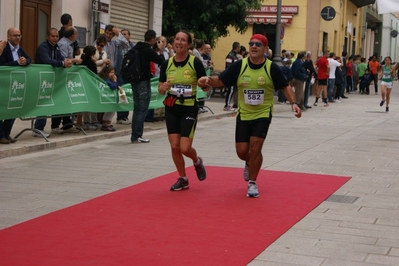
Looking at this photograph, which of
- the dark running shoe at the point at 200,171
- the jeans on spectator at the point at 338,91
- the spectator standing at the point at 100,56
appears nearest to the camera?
the dark running shoe at the point at 200,171

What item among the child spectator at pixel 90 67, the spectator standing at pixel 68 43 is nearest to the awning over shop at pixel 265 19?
the child spectator at pixel 90 67

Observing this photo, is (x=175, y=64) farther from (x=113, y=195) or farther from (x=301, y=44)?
(x=301, y=44)

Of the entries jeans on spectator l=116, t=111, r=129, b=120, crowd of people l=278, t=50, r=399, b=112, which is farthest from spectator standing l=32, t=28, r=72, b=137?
crowd of people l=278, t=50, r=399, b=112

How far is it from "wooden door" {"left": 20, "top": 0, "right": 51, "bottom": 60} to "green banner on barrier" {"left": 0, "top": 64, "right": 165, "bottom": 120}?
3396 millimetres

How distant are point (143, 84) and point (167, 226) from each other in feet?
22.5

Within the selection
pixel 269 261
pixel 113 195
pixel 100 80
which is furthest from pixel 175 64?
pixel 100 80

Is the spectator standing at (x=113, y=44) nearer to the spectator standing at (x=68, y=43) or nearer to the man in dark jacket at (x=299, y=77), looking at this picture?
the spectator standing at (x=68, y=43)

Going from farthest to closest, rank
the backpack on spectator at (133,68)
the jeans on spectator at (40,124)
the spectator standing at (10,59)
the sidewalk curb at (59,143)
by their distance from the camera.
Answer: the backpack on spectator at (133,68), the jeans on spectator at (40,124), the spectator standing at (10,59), the sidewalk curb at (59,143)

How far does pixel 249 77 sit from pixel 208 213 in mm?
1721

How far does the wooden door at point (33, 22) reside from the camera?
58.3 ft

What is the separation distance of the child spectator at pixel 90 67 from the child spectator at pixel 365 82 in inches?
986

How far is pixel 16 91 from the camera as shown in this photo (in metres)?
12.2

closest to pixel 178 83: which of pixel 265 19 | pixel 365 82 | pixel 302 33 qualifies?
pixel 365 82

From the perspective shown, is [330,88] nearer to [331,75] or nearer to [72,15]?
[331,75]
